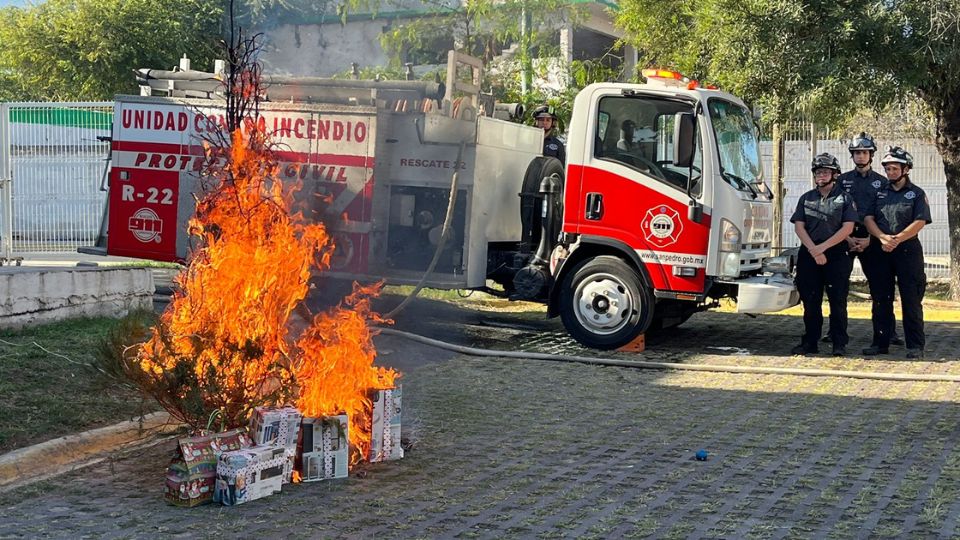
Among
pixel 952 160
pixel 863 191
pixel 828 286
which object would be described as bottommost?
pixel 828 286

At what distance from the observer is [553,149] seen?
12633 mm

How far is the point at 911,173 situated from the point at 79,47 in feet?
60.7

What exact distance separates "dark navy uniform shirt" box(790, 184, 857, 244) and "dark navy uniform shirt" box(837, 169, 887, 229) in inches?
5.8

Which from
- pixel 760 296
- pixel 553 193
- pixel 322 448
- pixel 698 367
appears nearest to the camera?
pixel 322 448

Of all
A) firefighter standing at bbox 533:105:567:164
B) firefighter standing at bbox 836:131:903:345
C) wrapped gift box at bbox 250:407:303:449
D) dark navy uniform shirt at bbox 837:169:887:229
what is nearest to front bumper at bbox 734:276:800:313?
firefighter standing at bbox 836:131:903:345

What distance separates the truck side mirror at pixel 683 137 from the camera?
1034 centimetres

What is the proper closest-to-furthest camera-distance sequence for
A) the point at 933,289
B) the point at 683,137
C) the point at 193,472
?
the point at 193,472
the point at 683,137
the point at 933,289

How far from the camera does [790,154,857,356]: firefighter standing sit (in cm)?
1090

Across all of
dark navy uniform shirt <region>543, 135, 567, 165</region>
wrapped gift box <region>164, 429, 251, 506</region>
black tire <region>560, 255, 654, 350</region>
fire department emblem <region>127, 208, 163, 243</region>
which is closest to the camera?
wrapped gift box <region>164, 429, 251, 506</region>

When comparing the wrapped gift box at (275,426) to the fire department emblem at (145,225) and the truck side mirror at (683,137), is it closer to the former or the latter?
the truck side mirror at (683,137)

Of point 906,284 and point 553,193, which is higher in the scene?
point 553,193

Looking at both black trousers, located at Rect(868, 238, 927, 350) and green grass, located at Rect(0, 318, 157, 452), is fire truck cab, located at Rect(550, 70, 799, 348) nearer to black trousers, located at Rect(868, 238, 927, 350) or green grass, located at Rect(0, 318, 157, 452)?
black trousers, located at Rect(868, 238, 927, 350)

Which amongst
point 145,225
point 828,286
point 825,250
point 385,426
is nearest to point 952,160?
point 828,286

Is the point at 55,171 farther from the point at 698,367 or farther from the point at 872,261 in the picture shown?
the point at 872,261
